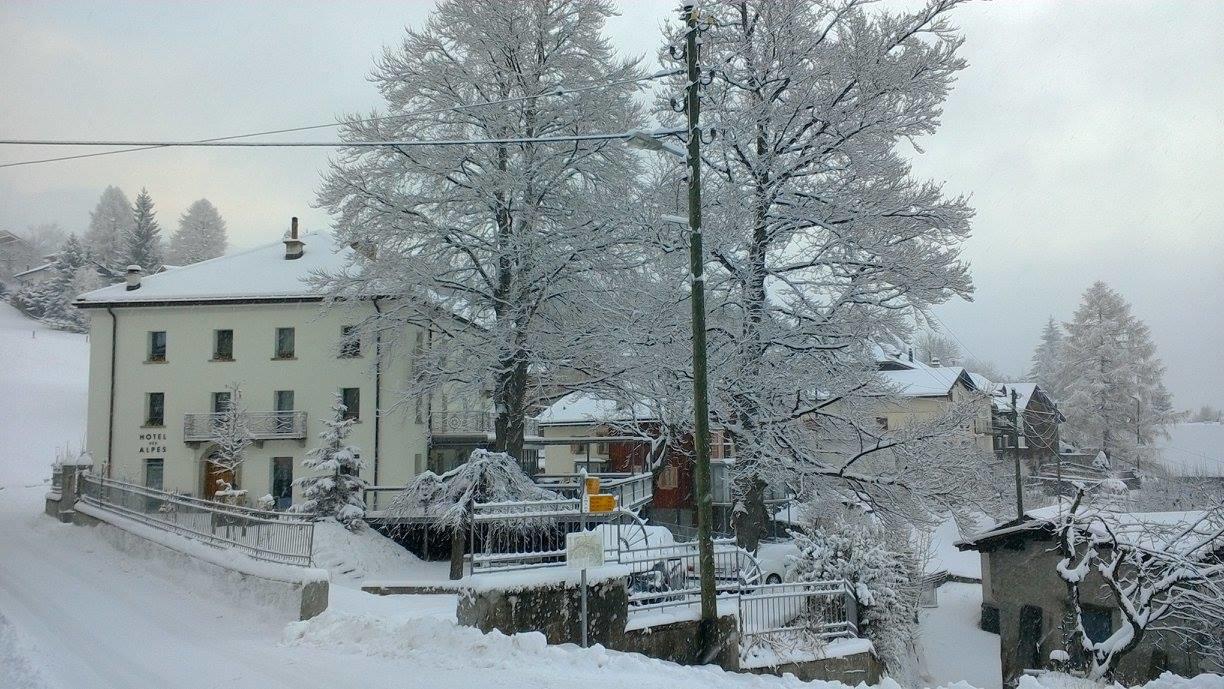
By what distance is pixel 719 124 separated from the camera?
16.5 metres

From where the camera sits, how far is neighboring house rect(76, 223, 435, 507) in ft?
97.8

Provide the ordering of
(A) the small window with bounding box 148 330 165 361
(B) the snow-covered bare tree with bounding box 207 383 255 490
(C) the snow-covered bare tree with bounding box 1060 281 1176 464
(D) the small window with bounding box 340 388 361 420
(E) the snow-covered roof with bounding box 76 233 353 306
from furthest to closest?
1. (C) the snow-covered bare tree with bounding box 1060 281 1176 464
2. (A) the small window with bounding box 148 330 165 361
3. (E) the snow-covered roof with bounding box 76 233 353 306
4. (D) the small window with bounding box 340 388 361 420
5. (B) the snow-covered bare tree with bounding box 207 383 255 490

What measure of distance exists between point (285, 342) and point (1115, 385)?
40.2 metres

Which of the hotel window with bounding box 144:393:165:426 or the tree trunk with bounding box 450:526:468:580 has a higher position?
the hotel window with bounding box 144:393:165:426

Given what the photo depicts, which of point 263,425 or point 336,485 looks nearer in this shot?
point 336,485

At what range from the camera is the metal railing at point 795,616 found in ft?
43.6

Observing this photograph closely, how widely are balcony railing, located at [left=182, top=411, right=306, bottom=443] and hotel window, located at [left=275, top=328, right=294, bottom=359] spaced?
226 cm

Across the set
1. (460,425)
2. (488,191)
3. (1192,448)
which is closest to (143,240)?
(460,425)

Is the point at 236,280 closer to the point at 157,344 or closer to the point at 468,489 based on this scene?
the point at 157,344

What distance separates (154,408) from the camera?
→ 30812 millimetres

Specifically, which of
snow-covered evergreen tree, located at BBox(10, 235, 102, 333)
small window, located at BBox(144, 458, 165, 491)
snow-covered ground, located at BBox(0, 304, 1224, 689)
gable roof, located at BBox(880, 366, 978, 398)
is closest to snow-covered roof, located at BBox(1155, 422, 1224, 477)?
gable roof, located at BBox(880, 366, 978, 398)

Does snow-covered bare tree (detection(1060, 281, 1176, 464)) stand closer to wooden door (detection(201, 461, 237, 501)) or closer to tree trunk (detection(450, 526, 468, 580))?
tree trunk (detection(450, 526, 468, 580))

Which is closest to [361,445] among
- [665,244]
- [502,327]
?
[502,327]

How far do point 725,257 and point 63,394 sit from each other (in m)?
23.2
